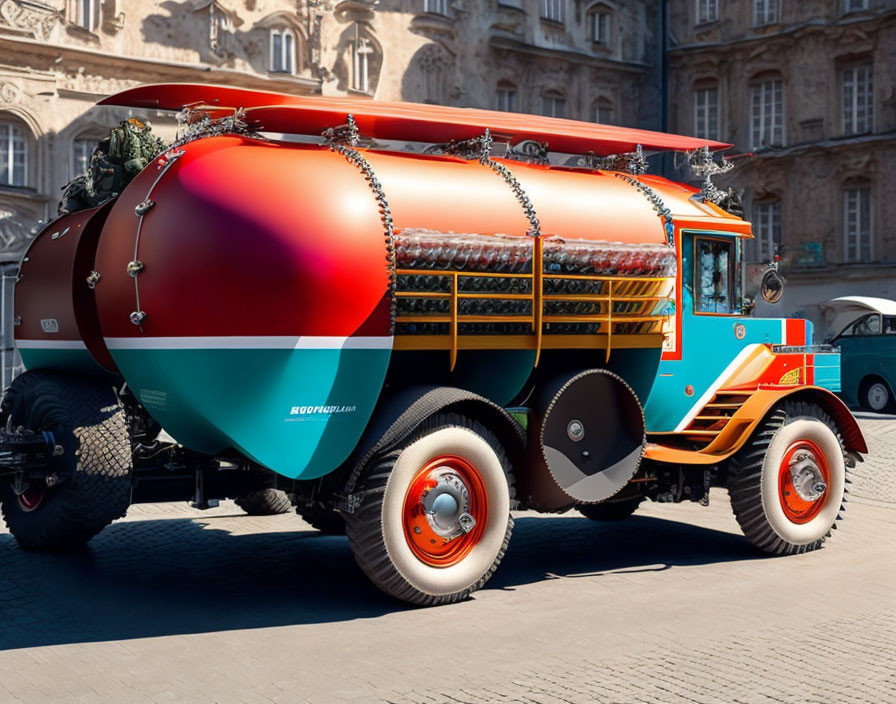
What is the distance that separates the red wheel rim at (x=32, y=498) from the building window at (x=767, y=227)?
106ft

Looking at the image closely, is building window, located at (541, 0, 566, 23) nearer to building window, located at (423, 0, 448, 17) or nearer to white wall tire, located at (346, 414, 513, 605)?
building window, located at (423, 0, 448, 17)

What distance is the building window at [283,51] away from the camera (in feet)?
102

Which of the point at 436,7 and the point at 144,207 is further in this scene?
the point at 436,7

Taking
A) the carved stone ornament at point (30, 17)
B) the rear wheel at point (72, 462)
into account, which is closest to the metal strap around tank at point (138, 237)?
the rear wheel at point (72, 462)

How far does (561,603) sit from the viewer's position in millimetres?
7914

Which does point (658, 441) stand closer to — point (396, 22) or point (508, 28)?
point (396, 22)

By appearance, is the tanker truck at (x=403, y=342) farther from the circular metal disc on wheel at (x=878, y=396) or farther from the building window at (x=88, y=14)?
the building window at (x=88, y=14)

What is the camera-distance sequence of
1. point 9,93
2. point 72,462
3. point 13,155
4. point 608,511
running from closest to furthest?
point 72,462 → point 608,511 → point 9,93 → point 13,155

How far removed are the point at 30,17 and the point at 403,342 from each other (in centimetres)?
2249

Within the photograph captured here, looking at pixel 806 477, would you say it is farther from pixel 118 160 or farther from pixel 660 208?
pixel 118 160

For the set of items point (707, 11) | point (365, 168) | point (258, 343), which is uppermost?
point (707, 11)

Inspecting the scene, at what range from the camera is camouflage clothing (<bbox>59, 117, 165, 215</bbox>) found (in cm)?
904

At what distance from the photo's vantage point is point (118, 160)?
29.8 feet

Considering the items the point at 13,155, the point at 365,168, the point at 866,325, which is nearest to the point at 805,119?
the point at 866,325
